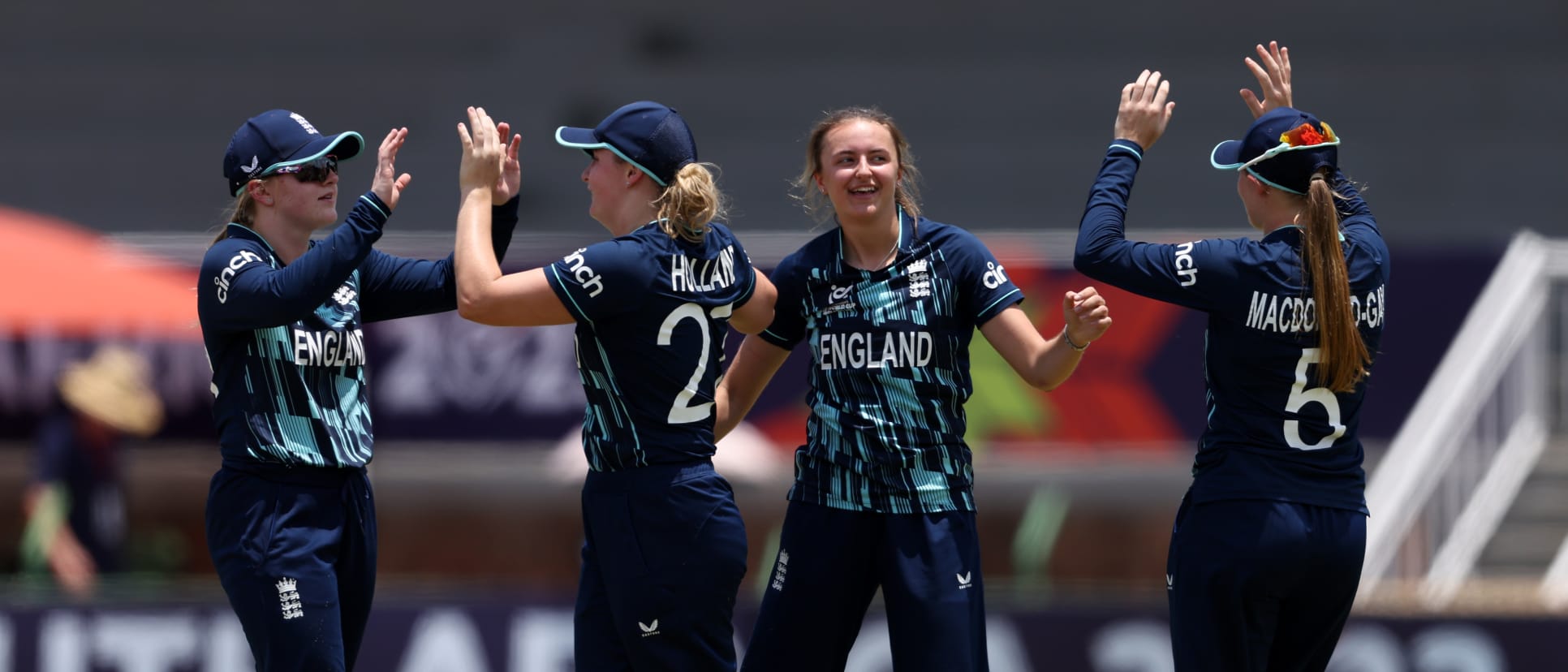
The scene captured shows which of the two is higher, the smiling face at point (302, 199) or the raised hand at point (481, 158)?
the raised hand at point (481, 158)

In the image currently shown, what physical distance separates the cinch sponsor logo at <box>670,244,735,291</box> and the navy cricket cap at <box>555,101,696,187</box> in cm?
18

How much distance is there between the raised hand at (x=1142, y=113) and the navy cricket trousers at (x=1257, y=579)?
31.8 inches

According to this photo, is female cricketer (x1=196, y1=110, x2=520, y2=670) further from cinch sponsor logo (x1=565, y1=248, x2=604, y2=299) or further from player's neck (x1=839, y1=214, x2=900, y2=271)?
player's neck (x1=839, y1=214, x2=900, y2=271)

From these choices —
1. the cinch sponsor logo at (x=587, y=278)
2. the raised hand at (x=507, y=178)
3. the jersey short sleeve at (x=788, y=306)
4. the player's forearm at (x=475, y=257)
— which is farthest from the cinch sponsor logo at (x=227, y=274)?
the jersey short sleeve at (x=788, y=306)

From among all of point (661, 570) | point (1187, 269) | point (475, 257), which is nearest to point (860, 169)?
point (1187, 269)

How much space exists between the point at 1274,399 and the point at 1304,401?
0.06m

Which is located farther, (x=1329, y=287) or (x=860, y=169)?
(x=860, y=169)

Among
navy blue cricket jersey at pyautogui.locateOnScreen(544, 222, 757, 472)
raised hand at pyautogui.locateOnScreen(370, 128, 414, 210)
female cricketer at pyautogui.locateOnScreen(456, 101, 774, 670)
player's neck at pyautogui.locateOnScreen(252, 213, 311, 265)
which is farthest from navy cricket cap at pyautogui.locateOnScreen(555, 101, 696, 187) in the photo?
player's neck at pyautogui.locateOnScreen(252, 213, 311, 265)

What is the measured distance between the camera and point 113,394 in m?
7.25

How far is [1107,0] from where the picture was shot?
11.9 m

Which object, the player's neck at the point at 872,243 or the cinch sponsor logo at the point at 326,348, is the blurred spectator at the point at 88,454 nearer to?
the cinch sponsor logo at the point at 326,348

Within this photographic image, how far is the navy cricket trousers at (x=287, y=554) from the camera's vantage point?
3.41 m

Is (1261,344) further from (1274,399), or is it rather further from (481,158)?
(481,158)

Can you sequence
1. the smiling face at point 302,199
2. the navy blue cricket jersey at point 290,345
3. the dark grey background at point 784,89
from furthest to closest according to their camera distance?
1. the dark grey background at point 784,89
2. the smiling face at point 302,199
3. the navy blue cricket jersey at point 290,345
